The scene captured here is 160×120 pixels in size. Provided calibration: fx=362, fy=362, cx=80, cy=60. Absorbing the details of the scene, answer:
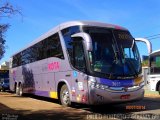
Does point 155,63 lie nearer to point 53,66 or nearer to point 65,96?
point 53,66

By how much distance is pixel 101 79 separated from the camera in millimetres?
13133

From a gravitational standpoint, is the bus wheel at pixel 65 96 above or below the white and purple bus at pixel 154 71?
below

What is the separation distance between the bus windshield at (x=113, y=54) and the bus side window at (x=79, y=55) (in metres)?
0.45

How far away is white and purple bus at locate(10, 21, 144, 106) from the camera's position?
43.3ft

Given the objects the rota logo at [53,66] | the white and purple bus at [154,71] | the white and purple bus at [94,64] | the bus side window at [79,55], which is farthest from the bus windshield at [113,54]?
the white and purple bus at [154,71]

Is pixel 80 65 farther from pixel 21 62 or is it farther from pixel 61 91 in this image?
pixel 21 62

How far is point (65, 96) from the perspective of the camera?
15.6 meters

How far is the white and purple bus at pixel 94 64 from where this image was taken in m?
13.2

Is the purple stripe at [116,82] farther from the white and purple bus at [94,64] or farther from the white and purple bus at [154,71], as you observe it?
the white and purple bus at [154,71]

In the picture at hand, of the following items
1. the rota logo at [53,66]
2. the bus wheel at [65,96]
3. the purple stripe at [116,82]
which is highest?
the rota logo at [53,66]

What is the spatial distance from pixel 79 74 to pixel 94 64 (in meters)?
0.96

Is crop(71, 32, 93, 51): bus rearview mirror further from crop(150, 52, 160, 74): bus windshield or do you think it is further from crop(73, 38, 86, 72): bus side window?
crop(150, 52, 160, 74): bus windshield

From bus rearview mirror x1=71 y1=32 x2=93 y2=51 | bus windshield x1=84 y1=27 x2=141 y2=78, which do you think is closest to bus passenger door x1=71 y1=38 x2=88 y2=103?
bus rearview mirror x1=71 y1=32 x2=93 y2=51

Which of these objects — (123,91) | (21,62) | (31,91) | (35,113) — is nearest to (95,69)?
(123,91)
